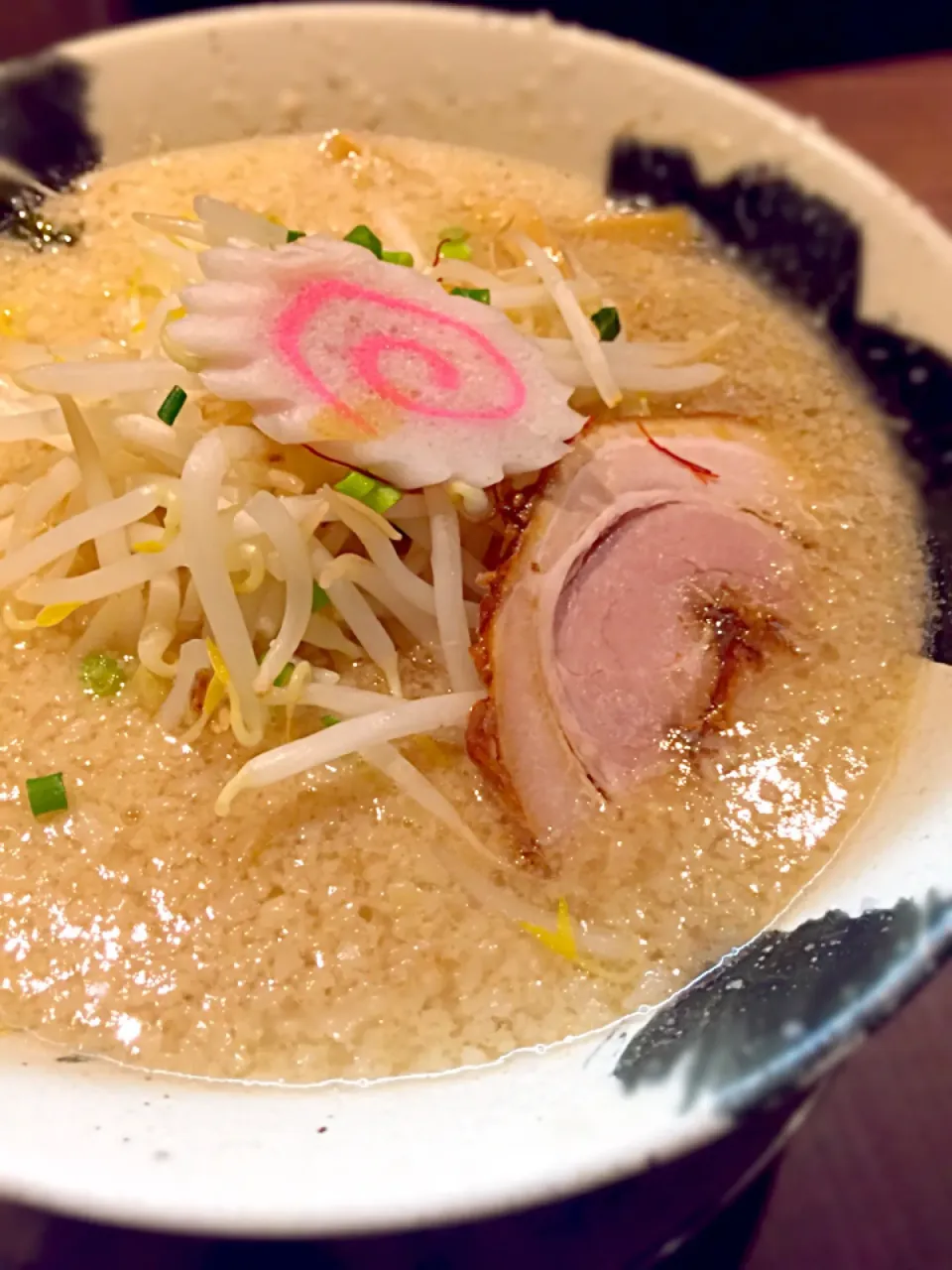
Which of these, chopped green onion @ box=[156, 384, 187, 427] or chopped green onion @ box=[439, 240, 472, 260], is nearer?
chopped green onion @ box=[156, 384, 187, 427]

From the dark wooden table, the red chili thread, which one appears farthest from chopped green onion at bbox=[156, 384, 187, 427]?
the dark wooden table

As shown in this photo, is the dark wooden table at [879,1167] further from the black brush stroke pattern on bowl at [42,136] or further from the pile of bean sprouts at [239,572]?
the black brush stroke pattern on bowl at [42,136]

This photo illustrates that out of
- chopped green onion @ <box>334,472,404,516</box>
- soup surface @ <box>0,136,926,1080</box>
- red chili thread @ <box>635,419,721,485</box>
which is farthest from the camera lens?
red chili thread @ <box>635,419,721,485</box>

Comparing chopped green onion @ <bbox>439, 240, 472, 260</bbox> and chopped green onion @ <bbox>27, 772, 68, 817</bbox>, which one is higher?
chopped green onion @ <bbox>439, 240, 472, 260</bbox>

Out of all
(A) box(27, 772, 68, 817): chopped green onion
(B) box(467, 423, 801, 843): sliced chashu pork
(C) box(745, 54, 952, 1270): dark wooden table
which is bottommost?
(C) box(745, 54, 952, 1270): dark wooden table

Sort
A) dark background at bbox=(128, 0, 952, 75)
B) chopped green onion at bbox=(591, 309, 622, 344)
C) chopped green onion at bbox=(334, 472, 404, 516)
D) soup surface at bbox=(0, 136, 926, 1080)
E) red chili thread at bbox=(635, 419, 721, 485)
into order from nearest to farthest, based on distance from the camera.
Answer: soup surface at bbox=(0, 136, 926, 1080) → chopped green onion at bbox=(334, 472, 404, 516) → red chili thread at bbox=(635, 419, 721, 485) → chopped green onion at bbox=(591, 309, 622, 344) → dark background at bbox=(128, 0, 952, 75)

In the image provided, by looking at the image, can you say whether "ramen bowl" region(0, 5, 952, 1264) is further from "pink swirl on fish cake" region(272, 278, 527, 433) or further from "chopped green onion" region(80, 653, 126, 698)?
"pink swirl on fish cake" region(272, 278, 527, 433)

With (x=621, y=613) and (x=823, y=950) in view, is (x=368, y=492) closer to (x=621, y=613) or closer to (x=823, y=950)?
(x=621, y=613)

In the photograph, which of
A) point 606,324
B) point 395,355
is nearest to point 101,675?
point 395,355
